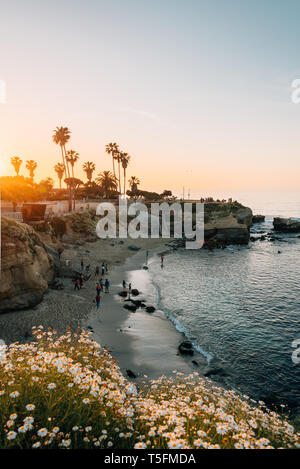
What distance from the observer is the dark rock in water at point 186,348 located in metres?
18.7

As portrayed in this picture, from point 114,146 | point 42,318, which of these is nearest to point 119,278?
point 42,318

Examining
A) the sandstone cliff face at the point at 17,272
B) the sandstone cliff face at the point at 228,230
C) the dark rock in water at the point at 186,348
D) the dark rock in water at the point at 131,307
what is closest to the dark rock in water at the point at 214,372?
the dark rock in water at the point at 186,348

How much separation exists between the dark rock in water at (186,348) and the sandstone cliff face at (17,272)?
1270 cm

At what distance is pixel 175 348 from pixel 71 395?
14782 millimetres

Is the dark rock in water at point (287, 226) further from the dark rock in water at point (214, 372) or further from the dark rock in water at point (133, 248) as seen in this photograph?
the dark rock in water at point (214, 372)

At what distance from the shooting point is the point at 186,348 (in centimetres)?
1920

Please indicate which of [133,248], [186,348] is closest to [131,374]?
[186,348]

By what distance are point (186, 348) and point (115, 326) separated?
636 cm

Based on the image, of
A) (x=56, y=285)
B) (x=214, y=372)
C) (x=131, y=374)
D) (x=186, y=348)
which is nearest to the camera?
(x=131, y=374)

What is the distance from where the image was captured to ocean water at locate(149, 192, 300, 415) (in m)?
16.7

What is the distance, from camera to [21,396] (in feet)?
19.1

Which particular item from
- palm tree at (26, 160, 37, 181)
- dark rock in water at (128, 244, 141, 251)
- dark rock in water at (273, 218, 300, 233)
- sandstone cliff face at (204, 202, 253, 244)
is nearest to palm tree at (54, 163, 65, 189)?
palm tree at (26, 160, 37, 181)

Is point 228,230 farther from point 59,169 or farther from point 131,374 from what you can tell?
point 59,169

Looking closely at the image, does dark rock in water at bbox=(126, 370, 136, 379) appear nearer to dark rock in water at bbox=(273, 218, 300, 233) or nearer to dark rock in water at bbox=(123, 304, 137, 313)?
dark rock in water at bbox=(123, 304, 137, 313)
